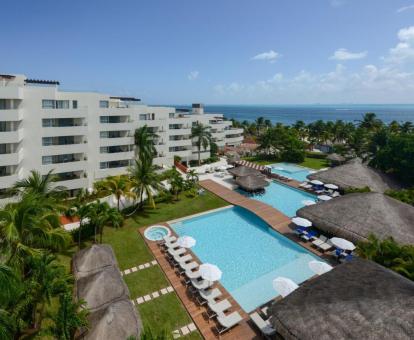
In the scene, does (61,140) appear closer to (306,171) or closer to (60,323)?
(60,323)

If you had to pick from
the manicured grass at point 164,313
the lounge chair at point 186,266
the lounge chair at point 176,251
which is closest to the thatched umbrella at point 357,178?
the lounge chair at point 176,251

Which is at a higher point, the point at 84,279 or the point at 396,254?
the point at 396,254

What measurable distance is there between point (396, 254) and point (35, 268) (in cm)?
2219

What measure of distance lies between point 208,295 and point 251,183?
22.0 m

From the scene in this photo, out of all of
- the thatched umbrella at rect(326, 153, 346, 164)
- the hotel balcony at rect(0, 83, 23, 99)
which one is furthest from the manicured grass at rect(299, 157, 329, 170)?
the hotel balcony at rect(0, 83, 23, 99)

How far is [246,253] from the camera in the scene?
888 inches

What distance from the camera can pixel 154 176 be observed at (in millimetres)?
29359

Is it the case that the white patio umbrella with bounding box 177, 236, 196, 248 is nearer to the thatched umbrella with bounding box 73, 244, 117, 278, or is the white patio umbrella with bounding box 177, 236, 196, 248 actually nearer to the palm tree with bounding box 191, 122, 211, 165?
the thatched umbrella with bounding box 73, 244, 117, 278

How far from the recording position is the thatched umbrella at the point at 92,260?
1714 cm

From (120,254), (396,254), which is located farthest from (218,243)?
(396,254)

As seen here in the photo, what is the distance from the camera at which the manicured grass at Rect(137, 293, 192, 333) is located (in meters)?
14.7

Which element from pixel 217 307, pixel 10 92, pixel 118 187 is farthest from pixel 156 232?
pixel 10 92

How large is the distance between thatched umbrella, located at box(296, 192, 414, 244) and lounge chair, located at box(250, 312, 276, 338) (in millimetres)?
12313

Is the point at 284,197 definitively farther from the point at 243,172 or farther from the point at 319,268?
the point at 319,268
